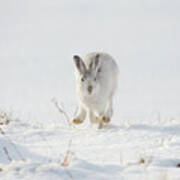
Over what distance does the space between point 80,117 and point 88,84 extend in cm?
69

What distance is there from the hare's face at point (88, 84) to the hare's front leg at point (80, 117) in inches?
19.4

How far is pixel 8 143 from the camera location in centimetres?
520

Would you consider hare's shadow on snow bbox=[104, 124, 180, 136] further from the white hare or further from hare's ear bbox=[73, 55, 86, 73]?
hare's ear bbox=[73, 55, 86, 73]

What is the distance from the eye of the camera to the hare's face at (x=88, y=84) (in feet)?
25.1

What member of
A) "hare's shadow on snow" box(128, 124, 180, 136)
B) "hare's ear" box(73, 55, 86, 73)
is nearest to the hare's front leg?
"hare's ear" box(73, 55, 86, 73)

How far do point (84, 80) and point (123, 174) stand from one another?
4394mm

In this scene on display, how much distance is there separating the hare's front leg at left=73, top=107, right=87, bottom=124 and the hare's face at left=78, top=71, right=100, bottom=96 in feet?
1.61

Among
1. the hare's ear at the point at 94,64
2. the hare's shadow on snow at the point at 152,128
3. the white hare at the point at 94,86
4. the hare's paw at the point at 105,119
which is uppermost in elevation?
the hare's ear at the point at 94,64

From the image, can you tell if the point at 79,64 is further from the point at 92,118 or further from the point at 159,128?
the point at 159,128

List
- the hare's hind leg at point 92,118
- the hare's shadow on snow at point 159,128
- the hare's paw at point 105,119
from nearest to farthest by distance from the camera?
the hare's shadow on snow at point 159,128 → the hare's paw at point 105,119 → the hare's hind leg at point 92,118

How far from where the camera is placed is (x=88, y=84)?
7.67m

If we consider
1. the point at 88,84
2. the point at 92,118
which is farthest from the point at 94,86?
the point at 92,118

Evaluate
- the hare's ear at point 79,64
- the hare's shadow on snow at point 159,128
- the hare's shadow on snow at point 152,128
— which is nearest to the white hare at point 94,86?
the hare's ear at point 79,64

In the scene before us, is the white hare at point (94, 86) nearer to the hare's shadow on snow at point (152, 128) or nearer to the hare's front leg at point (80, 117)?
the hare's front leg at point (80, 117)
